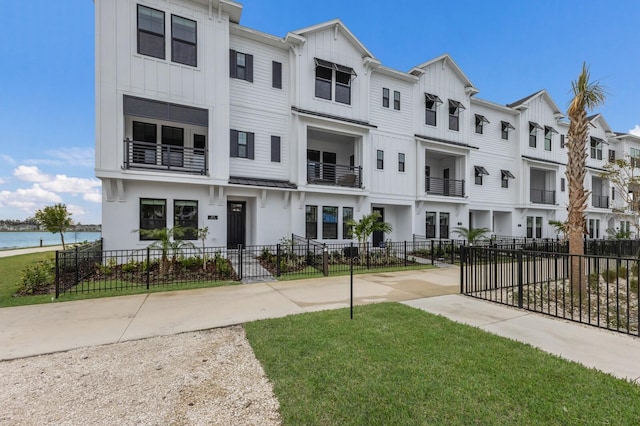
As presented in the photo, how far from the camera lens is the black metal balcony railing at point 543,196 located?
80.1 ft

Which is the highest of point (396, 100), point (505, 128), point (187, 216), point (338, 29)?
point (338, 29)

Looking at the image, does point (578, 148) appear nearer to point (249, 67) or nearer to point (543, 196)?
point (249, 67)

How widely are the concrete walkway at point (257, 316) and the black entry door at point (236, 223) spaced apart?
6605 mm

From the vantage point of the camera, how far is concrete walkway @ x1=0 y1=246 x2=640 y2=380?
15.1 feet

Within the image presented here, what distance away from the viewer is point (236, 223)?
15.4 meters

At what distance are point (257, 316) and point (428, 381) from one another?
3.90m

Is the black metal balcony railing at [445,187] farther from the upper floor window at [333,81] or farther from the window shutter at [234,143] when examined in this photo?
the window shutter at [234,143]

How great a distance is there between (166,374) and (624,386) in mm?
5668

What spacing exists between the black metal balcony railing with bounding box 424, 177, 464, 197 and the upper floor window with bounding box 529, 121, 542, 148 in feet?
29.2

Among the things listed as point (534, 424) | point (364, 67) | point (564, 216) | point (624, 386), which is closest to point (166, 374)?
point (534, 424)

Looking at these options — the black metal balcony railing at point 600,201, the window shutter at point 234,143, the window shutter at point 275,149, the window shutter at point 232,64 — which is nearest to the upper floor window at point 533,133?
the black metal balcony railing at point 600,201

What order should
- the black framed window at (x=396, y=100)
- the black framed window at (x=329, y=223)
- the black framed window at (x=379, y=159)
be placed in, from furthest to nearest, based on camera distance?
the black framed window at (x=396, y=100) < the black framed window at (x=379, y=159) < the black framed window at (x=329, y=223)

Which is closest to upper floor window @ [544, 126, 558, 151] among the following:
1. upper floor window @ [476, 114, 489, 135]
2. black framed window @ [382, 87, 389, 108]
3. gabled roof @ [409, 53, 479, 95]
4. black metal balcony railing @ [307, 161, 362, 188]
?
upper floor window @ [476, 114, 489, 135]

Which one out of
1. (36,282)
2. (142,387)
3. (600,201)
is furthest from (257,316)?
(600,201)
